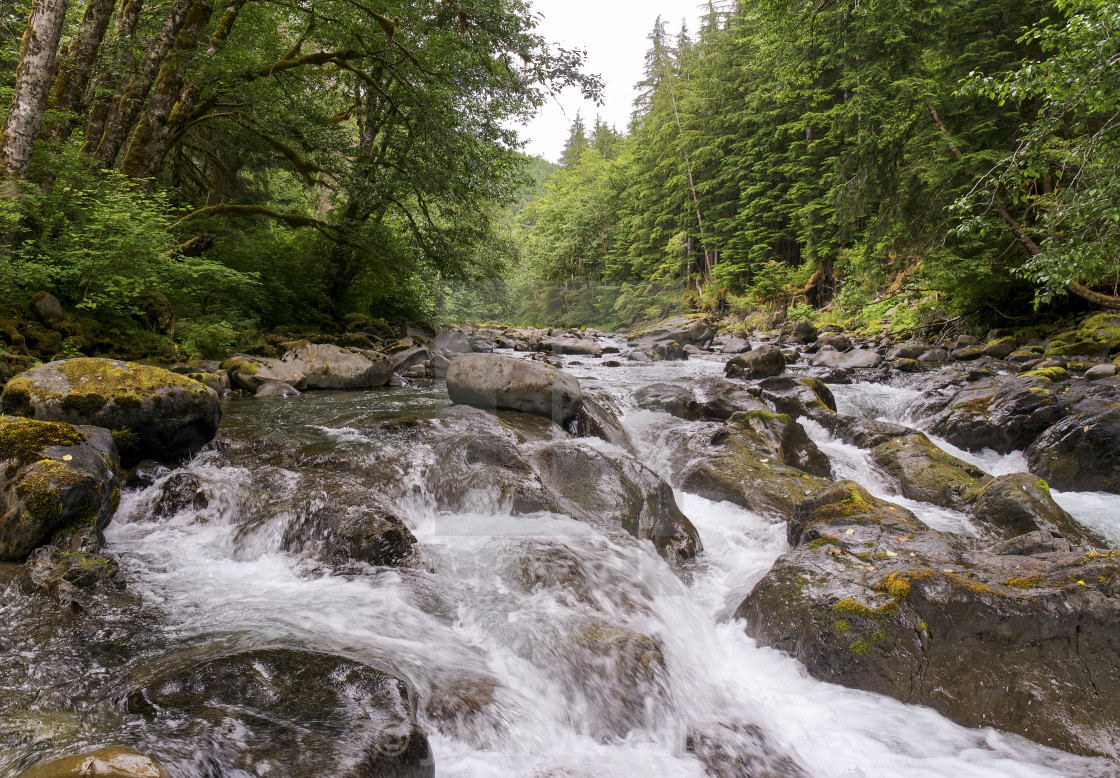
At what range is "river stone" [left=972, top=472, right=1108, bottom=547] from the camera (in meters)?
4.54

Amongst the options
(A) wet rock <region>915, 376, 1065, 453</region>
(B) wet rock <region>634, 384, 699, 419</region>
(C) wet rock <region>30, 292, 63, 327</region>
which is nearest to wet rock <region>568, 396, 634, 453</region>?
(B) wet rock <region>634, 384, 699, 419</region>

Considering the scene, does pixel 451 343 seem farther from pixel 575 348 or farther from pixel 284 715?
pixel 284 715

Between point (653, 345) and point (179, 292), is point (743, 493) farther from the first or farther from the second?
point (653, 345)

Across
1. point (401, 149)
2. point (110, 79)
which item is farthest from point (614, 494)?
point (110, 79)

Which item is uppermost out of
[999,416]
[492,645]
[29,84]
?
[29,84]

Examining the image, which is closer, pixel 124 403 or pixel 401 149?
pixel 124 403

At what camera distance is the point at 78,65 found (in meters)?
7.33

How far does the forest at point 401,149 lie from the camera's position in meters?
5.98

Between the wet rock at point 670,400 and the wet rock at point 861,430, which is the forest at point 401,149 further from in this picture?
the wet rock at point 670,400

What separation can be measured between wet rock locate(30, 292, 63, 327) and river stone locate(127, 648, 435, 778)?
7.02 meters

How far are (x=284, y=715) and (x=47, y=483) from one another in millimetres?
2710

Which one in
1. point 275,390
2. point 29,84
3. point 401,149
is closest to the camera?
point 29,84

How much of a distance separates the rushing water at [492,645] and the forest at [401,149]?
4949mm

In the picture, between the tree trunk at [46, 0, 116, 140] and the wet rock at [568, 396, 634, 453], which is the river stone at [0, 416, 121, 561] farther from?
the tree trunk at [46, 0, 116, 140]
